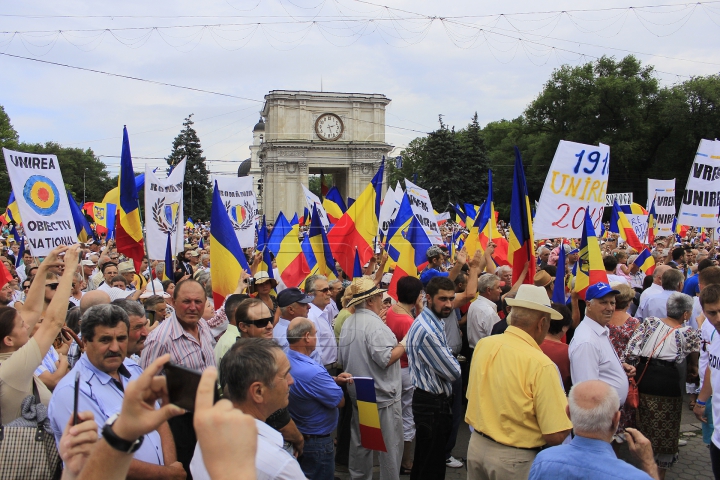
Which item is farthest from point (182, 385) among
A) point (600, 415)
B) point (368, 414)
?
point (368, 414)

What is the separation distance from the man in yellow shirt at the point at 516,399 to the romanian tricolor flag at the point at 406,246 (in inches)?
154

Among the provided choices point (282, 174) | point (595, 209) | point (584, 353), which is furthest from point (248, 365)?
point (282, 174)

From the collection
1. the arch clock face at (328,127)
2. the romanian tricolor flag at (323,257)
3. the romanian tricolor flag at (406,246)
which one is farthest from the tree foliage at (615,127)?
the romanian tricolor flag at (323,257)

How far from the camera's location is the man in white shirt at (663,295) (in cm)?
746

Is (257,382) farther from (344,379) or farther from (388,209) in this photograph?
(388,209)

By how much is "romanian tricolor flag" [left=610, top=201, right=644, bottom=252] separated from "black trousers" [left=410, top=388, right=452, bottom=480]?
36.1 feet

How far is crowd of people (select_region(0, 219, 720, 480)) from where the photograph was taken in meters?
1.94

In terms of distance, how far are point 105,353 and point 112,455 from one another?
1886 mm

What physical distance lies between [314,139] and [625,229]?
169ft

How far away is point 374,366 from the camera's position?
529 centimetres

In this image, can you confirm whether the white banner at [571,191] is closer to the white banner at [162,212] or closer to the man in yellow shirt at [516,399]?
the man in yellow shirt at [516,399]

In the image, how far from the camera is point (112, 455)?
171 cm

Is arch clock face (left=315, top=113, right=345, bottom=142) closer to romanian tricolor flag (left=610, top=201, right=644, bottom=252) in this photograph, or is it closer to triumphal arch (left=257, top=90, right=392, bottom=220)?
triumphal arch (left=257, top=90, right=392, bottom=220)

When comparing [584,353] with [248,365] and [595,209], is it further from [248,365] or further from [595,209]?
[595,209]
